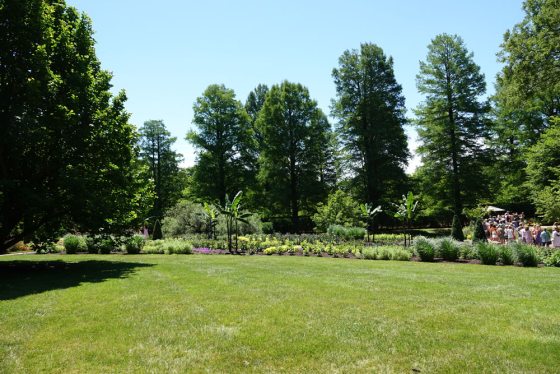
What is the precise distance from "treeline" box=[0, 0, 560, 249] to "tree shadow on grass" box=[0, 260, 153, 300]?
1262mm

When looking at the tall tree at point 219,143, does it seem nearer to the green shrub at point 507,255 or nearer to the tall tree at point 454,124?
the tall tree at point 454,124

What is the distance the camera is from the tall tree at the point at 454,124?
3350 cm

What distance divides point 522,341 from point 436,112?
32.4 meters

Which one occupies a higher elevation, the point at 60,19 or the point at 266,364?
the point at 60,19

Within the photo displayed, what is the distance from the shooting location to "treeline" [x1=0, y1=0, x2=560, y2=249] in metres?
12.5

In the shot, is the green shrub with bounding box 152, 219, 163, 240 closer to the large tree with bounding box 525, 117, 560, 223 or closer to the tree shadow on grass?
the tree shadow on grass

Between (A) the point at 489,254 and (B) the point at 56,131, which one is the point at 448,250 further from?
(B) the point at 56,131

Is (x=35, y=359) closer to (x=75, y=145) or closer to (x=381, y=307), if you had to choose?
(x=381, y=307)

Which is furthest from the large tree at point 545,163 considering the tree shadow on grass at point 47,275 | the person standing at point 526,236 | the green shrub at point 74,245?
the green shrub at point 74,245

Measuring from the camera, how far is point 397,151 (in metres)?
37.0

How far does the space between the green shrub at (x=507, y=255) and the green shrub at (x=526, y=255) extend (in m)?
0.18

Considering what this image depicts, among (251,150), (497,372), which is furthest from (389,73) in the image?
(497,372)

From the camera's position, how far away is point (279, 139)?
4025 centimetres

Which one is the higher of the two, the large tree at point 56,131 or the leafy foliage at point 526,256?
the large tree at point 56,131
